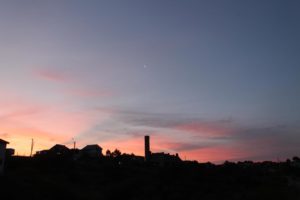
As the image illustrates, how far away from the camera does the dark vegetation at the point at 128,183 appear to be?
48.5 m

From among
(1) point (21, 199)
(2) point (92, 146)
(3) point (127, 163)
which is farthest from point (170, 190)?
(2) point (92, 146)

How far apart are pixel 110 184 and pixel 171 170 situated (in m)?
15.8

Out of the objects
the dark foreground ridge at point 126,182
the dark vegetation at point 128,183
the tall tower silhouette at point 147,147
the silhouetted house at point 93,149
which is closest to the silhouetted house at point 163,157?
the tall tower silhouette at point 147,147

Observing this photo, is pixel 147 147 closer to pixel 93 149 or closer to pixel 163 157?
pixel 163 157

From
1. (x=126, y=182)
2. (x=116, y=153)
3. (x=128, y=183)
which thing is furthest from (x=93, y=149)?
(x=128, y=183)

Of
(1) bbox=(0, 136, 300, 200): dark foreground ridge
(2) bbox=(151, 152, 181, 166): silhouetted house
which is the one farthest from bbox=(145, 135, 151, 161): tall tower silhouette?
(1) bbox=(0, 136, 300, 200): dark foreground ridge

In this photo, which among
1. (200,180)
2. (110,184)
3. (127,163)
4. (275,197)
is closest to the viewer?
(275,197)

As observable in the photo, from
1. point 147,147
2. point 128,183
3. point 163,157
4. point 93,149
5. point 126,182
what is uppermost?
point 93,149

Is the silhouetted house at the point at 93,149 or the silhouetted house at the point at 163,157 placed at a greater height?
the silhouetted house at the point at 93,149

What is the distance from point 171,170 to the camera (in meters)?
74.3

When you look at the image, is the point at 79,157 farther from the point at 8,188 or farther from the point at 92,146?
the point at 8,188

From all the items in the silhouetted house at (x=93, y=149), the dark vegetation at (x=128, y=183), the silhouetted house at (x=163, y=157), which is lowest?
the dark vegetation at (x=128, y=183)

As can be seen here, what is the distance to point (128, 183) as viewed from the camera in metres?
61.4

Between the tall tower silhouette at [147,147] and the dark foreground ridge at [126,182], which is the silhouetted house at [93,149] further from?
the dark foreground ridge at [126,182]
